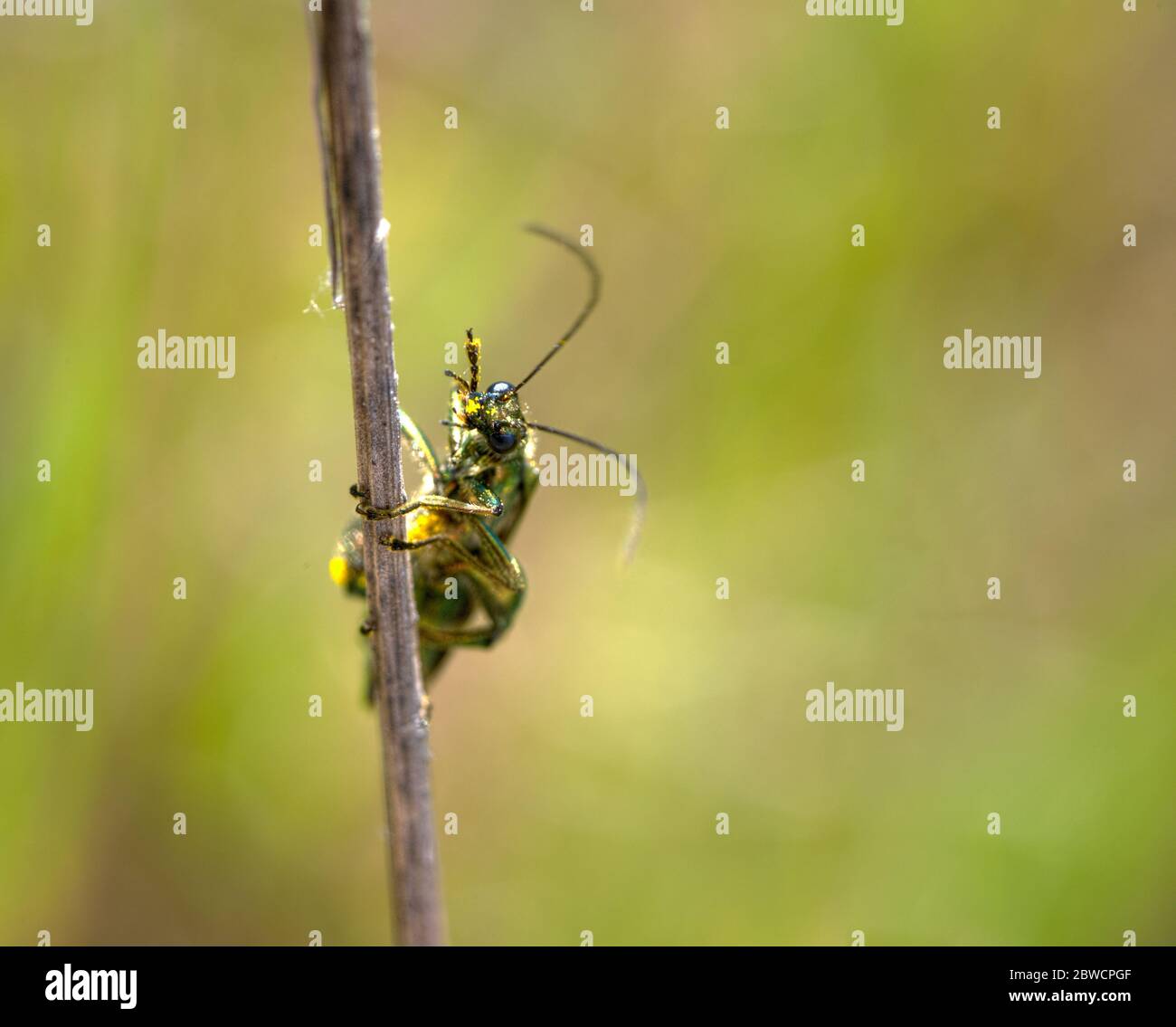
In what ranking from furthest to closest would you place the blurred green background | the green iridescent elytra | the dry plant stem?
the blurred green background
the green iridescent elytra
the dry plant stem

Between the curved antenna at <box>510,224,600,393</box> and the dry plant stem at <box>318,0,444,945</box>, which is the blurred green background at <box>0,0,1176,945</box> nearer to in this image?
the curved antenna at <box>510,224,600,393</box>

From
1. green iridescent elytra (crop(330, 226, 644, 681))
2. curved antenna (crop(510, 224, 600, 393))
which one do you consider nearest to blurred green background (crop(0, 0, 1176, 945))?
curved antenna (crop(510, 224, 600, 393))

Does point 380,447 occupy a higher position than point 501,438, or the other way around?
point 501,438

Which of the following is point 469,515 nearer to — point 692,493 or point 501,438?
point 501,438

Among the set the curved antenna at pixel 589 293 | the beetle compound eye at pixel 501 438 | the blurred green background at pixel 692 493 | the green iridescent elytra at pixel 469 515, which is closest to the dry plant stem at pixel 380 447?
the green iridescent elytra at pixel 469 515

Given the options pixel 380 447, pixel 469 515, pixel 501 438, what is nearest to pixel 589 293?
pixel 501 438

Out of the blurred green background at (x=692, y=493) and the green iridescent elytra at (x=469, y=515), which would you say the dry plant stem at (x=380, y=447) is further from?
the blurred green background at (x=692, y=493)

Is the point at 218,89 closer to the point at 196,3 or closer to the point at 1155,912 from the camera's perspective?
the point at 196,3
